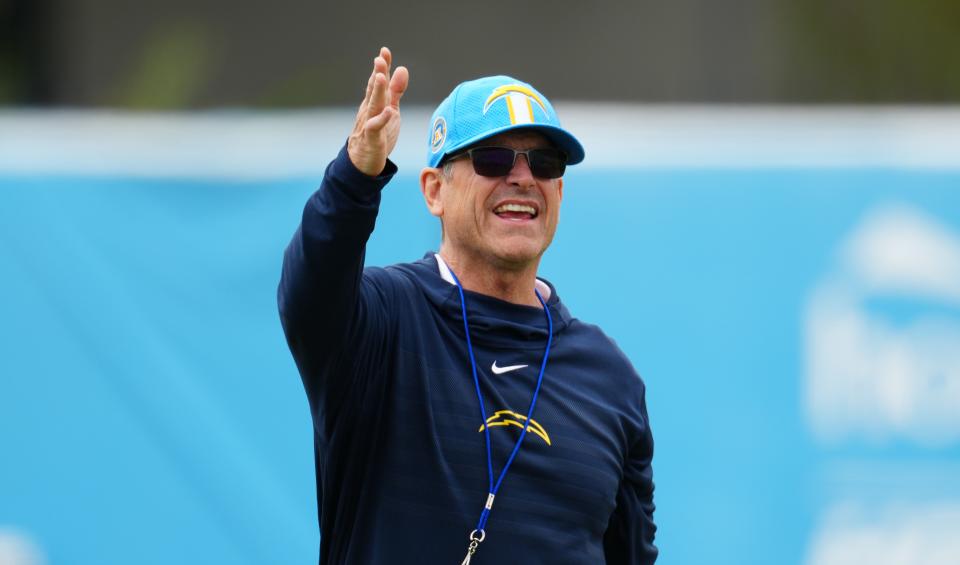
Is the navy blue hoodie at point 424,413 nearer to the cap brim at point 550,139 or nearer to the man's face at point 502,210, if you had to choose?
the man's face at point 502,210

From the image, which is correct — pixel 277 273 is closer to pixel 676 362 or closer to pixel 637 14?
pixel 676 362

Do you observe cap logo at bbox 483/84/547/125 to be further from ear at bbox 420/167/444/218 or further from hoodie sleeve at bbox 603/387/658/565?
hoodie sleeve at bbox 603/387/658/565

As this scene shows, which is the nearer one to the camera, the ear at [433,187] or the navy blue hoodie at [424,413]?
the navy blue hoodie at [424,413]

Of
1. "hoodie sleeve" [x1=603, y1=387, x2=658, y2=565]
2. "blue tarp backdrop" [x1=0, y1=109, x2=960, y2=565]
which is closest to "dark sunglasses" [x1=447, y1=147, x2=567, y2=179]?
"hoodie sleeve" [x1=603, y1=387, x2=658, y2=565]

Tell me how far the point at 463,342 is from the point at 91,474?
2.49 meters

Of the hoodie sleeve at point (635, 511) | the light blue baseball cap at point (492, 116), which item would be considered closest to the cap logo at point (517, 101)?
the light blue baseball cap at point (492, 116)

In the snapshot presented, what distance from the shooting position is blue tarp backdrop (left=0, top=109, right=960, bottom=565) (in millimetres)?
4668

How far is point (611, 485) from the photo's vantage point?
2666 millimetres

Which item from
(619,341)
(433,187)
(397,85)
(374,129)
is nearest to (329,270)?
→ (374,129)

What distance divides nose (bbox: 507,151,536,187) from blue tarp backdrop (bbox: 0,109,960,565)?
2.09 metres

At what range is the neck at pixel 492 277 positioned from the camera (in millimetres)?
2723

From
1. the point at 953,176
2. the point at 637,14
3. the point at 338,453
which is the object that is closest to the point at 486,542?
the point at 338,453

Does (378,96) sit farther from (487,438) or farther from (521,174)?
(487,438)

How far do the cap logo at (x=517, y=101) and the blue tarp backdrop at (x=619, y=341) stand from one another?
2.08 m
